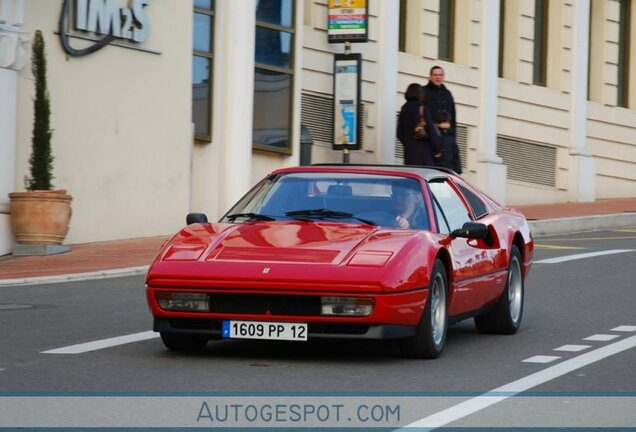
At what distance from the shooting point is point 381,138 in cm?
2964

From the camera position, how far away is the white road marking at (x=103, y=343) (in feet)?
35.4

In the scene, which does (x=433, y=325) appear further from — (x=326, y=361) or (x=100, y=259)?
(x=100, y=259)

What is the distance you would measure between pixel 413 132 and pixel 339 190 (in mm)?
11298

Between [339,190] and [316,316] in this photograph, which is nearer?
[316,316]

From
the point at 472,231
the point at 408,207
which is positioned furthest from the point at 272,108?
the point at 472,231

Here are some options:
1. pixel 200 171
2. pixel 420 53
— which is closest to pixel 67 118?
pixel 200 171

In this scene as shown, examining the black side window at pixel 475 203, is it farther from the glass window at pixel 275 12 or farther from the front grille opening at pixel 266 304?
the glass window at pixel 275 12

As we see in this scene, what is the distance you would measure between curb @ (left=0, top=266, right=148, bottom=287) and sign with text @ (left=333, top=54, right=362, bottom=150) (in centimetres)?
1036

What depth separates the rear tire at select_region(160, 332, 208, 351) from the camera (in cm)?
1073

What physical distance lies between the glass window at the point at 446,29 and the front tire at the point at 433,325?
21.7 metres

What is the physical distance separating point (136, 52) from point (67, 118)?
5.85ft

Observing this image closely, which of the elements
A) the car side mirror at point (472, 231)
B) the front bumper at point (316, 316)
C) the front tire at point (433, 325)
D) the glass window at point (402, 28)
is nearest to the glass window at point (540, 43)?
the glass window at point (402, 28)

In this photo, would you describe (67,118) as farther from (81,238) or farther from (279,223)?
(279,223)

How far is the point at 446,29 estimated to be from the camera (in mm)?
32719
